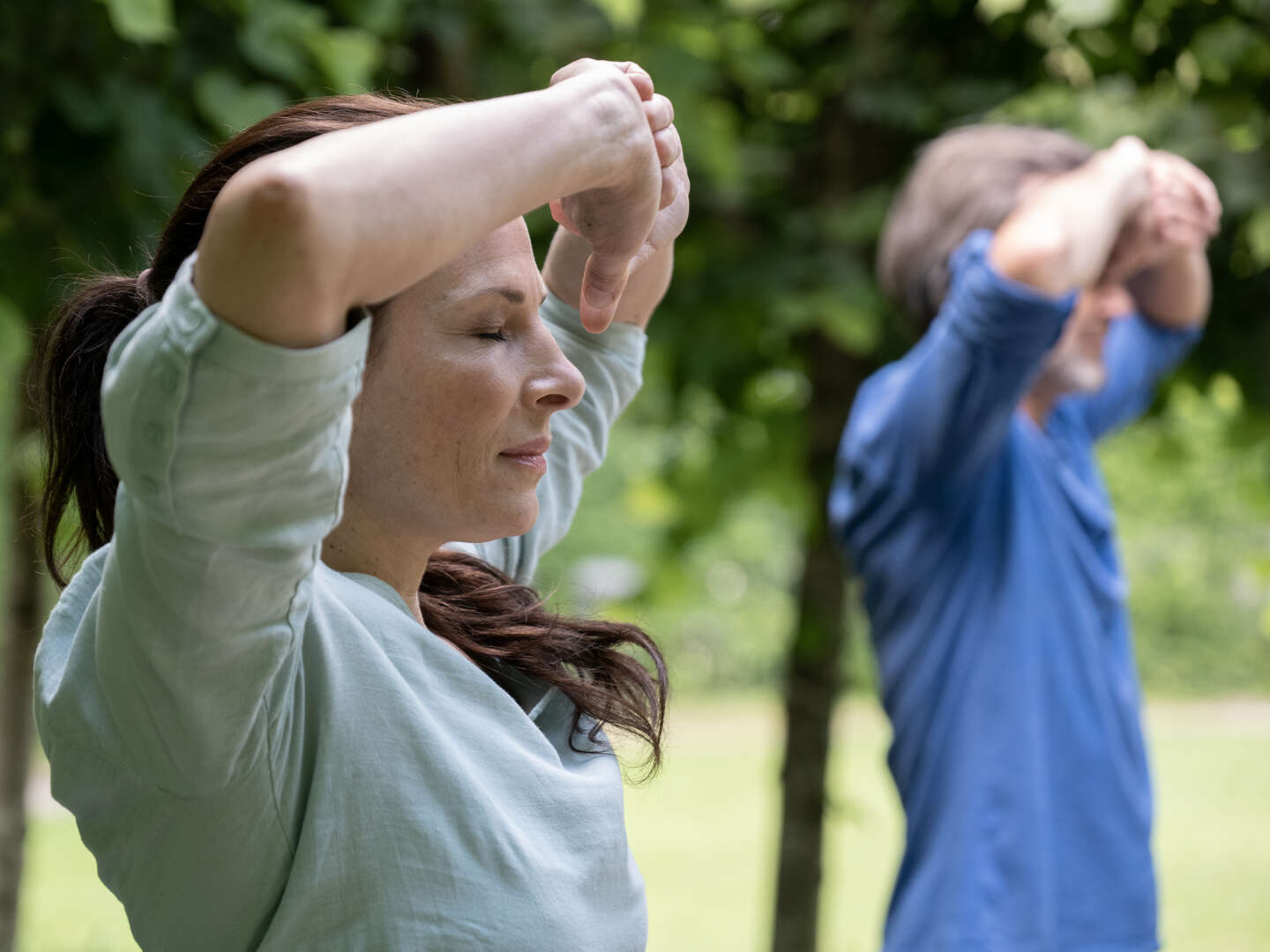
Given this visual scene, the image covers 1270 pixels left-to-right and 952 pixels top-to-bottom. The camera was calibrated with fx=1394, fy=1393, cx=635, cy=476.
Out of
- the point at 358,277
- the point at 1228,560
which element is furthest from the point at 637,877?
the point at 1228,560

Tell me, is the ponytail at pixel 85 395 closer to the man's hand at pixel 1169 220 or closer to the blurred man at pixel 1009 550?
the blurred man at pixel 1009 550

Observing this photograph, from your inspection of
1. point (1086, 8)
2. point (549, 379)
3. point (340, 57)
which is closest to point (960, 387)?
point (1086, 8)

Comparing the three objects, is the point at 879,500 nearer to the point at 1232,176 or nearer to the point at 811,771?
the point at 1232,176

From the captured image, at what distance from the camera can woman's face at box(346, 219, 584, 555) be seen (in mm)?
966

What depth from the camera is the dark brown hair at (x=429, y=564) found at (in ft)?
3.19

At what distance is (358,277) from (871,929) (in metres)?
6.97

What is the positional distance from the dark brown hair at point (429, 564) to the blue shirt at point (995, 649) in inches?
37.3

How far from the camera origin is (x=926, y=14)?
2848mm

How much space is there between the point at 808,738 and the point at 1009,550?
1.24 m

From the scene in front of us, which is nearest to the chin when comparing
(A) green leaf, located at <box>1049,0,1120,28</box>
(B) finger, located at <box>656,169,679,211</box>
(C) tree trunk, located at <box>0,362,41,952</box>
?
(A) green leaf, located at <box>1049,0,1120,28</box>

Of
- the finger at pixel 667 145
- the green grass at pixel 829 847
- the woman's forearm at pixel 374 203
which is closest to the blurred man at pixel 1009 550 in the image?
the finger at pixel 667 145

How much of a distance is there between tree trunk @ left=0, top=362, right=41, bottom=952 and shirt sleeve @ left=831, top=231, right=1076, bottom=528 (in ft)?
5.35

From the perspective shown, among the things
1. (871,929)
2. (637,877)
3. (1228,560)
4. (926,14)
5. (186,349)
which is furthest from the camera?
(1228,560)

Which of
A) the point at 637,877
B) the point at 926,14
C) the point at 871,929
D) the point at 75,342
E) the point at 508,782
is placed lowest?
the point at 871,929
